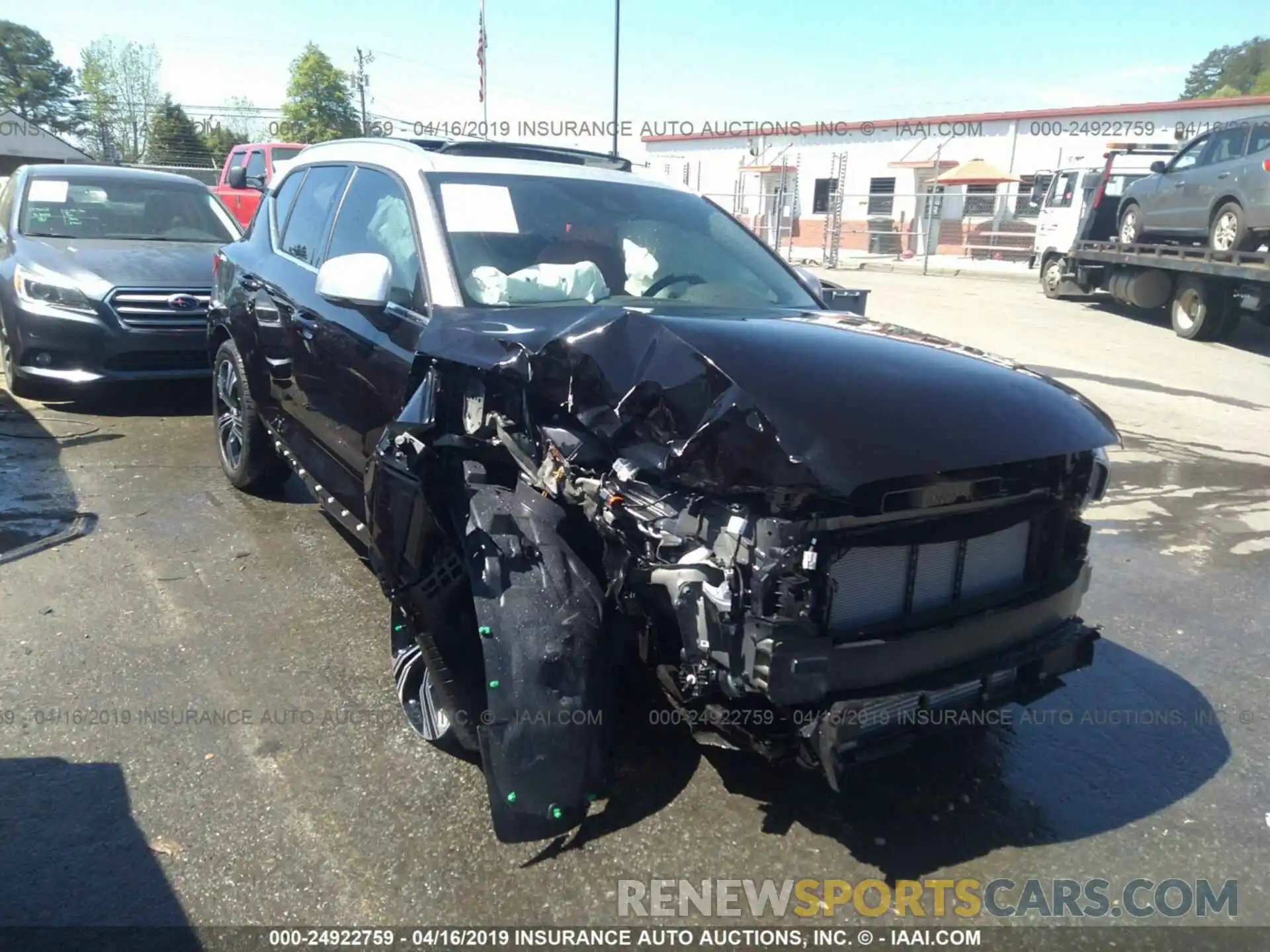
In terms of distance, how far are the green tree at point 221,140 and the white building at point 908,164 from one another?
2381 centimetres

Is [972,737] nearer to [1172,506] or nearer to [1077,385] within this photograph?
[1172,506]

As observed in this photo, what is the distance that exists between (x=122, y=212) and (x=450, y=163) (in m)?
5.81

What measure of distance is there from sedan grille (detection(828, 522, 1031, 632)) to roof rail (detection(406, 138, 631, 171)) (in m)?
2.49

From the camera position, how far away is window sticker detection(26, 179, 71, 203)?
26.2 feet

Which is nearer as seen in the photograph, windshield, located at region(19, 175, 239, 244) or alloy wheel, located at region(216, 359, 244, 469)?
alloy wheel, located at region(216, 359, 244, 469)

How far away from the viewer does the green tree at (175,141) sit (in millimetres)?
47625

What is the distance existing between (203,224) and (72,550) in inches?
183

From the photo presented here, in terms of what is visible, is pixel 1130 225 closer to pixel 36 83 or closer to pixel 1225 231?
pixel 1225 231

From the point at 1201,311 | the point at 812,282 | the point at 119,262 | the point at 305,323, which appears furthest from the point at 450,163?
the point at 1201,311

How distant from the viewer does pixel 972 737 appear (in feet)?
11.4

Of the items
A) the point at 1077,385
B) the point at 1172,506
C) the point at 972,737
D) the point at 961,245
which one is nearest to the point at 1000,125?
the point at 961,245

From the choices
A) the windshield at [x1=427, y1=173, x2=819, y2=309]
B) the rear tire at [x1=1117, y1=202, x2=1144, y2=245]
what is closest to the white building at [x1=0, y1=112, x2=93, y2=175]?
the rear tire at [x1=1117, y1=202, x2=1144, y2=245]

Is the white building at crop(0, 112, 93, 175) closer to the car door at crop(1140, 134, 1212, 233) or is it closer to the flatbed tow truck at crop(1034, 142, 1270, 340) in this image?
the flatbed tow truck at crop(1034, 142, 1270, 340)

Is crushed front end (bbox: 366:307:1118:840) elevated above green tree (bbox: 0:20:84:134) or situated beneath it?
situated beneath
